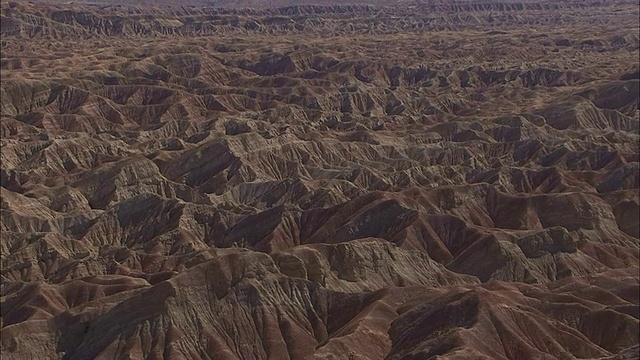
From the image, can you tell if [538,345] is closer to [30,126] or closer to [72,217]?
[72,217]

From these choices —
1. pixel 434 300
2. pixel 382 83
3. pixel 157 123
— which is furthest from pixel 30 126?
pixel 434 300

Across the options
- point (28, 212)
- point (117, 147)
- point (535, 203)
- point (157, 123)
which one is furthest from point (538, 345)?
point (157, 123)

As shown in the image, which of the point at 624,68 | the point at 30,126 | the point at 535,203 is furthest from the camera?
the point at 624,68

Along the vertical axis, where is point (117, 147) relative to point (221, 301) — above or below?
below

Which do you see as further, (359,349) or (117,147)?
(117,147)

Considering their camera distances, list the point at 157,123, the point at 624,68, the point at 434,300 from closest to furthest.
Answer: the point at 434,300, the point at 157,123, the point at 624,68

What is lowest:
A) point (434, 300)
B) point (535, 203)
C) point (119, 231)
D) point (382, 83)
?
point (382, 83)
